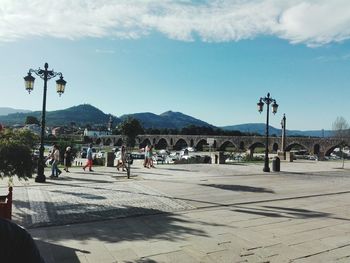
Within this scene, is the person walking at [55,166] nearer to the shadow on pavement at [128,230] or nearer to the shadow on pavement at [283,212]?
the shadow on pavement at [128,230]

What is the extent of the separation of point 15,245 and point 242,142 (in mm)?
108461

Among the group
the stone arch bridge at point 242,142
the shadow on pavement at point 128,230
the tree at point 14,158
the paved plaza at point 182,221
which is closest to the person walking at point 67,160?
the paved plaza at point 182,221

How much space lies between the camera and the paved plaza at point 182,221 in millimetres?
7074

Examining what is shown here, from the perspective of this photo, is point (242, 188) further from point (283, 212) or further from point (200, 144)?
point (200, 144)

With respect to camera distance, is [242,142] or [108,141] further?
[108,141]

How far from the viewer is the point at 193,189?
15.3 meters

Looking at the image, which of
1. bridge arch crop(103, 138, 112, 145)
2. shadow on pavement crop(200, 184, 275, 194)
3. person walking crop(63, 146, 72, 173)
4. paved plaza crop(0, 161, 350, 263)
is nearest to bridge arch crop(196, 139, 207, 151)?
bridge arch crop(103, 138, 112, 145)

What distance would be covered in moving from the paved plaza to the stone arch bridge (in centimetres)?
4396

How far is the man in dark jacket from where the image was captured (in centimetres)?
181

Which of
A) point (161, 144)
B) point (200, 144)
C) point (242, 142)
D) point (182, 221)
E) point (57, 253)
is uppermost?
point (242, 142)

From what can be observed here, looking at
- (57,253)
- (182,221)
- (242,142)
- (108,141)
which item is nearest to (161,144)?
(108,141)

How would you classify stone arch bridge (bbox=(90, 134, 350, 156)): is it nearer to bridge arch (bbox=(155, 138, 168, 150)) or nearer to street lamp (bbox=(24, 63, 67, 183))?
bridge arch (bbox=(155, 138, 168, 150))

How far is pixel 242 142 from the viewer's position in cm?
10862

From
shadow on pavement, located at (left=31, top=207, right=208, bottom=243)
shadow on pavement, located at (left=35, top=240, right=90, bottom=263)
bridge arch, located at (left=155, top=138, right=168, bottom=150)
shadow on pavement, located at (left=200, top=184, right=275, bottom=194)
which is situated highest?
bridge arch, located at (left=155, top=138, right=168, bottom=150)
